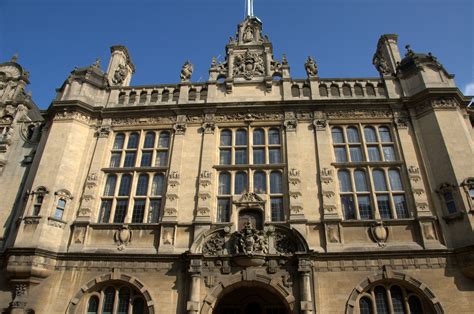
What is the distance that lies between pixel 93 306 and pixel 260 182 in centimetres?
981

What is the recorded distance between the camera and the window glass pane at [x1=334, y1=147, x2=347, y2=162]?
18.8 meters

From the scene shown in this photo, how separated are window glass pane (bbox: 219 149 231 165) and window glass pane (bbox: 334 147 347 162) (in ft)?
19.4

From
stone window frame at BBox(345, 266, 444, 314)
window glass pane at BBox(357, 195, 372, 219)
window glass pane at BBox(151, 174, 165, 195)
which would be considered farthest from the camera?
window glass pane at BBox(151, 174, 165, 195)

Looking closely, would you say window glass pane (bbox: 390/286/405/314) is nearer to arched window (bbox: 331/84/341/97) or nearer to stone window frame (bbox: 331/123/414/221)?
stone window frame (bbox: 331/123/414/221)

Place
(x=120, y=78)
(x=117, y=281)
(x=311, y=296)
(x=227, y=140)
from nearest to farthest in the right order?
(x=311, y=296), (x=117, y=281), (x=227, y=140), (x=120, y=78)

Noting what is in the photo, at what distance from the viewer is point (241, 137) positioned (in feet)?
66.1

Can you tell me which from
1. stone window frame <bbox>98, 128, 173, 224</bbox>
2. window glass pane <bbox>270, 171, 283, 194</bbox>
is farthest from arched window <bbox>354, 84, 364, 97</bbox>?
stone window frame <bbox>98, 128, 173, 224</bbox>

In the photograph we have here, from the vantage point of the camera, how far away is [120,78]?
75.6ft

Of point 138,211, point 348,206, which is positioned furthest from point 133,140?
point 348,206

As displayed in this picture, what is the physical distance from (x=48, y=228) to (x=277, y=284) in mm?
11175

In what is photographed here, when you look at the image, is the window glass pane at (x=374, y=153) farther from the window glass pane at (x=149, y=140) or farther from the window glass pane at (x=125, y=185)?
the window glass pane at (x=125, y=185)

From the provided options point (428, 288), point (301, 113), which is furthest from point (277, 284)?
point (301, 113)

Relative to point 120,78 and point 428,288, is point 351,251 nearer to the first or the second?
point 428,288

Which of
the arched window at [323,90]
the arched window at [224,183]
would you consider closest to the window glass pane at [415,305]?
the arched window at [224,183]
